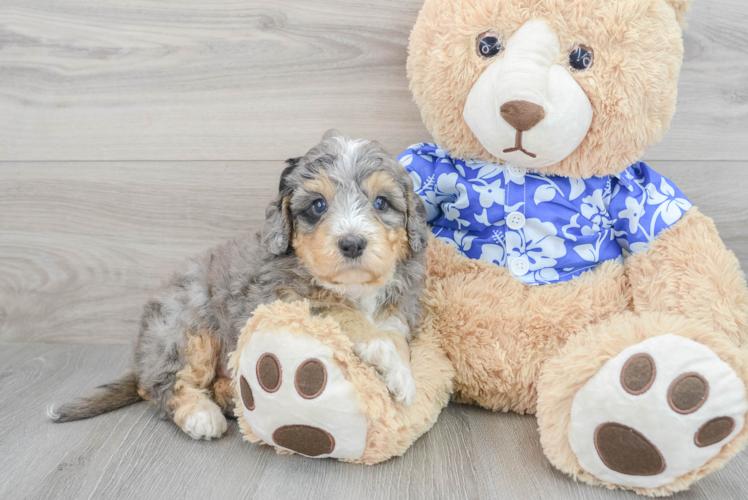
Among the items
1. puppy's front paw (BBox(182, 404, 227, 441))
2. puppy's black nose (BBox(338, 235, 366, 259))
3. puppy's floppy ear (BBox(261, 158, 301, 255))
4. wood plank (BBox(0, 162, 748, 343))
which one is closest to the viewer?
puppy's black nose (BBox(338, 235, 366, 259))

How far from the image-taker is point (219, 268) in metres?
2.20

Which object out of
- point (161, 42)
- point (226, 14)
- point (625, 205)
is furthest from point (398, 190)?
point (161, 42)

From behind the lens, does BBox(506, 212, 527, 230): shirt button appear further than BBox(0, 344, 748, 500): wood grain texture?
Yes

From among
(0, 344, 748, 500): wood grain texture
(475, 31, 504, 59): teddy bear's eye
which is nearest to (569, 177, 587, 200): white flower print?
(475, 31, 504, 59): teddy bear's eye

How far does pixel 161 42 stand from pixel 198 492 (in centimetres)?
199

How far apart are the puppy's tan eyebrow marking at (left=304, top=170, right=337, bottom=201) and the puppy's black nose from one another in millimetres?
207

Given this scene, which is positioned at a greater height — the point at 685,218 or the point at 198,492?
the point at 685,218

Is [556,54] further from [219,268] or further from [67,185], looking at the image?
[67,185]

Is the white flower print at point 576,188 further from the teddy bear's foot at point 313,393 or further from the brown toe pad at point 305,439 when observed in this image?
the brown toe pad at point 305,439

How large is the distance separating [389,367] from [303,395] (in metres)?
0.28

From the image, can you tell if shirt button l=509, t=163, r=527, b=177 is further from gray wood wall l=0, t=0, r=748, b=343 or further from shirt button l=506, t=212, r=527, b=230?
gray wood wall l=0, t=0, r=748, b=343

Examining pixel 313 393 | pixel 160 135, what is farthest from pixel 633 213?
pixel 160 135

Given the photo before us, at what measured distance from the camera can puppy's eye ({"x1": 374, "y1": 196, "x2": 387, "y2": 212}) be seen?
1870 mm

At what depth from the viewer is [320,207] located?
6.11 feet
